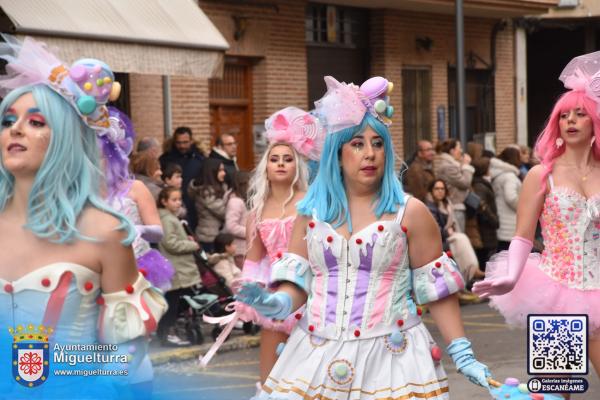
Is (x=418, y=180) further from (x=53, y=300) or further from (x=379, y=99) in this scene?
(x=53, y=300)

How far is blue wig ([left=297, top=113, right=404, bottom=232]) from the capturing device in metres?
5.49

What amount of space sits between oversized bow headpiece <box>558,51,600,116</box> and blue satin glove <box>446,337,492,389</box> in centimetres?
241

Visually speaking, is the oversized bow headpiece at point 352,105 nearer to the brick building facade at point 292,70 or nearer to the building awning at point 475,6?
the brick building facade at point 292,70

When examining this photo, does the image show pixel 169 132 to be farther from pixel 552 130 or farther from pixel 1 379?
pixel 1 379

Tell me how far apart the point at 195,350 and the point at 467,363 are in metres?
6.64

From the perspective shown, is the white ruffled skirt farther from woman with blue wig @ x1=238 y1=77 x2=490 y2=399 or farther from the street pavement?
the street pavement

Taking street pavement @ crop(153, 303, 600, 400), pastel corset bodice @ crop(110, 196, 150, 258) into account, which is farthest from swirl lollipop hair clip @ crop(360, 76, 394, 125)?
pastel corset bodice @ crop(110, 196, 150, 258)

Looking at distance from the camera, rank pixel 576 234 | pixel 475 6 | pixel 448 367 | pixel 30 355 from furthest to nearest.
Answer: pixel 475 6 → pixel 448 367 → pixel 576 234 → pixel 30 355

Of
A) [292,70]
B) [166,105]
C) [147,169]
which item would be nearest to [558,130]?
[147,169]

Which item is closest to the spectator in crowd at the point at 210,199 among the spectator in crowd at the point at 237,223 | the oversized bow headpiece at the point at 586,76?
the spectator in crowd at the point at 237,223

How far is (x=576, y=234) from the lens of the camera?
7.24m

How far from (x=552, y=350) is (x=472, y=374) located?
101 cm

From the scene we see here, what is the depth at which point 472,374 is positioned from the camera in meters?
5.18

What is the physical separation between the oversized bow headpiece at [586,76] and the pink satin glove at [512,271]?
2.79 ft
